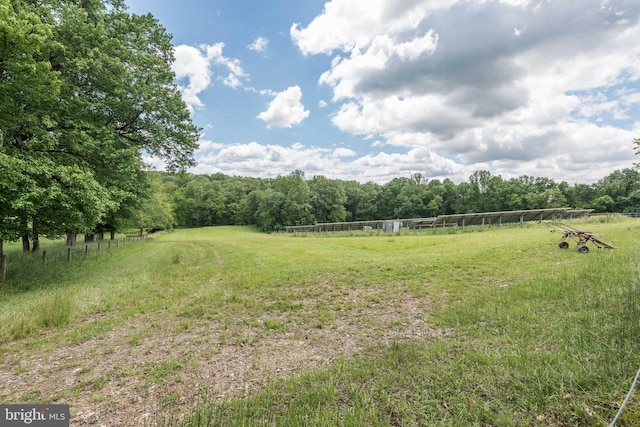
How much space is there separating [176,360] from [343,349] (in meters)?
2.90

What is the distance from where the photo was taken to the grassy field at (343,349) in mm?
2969

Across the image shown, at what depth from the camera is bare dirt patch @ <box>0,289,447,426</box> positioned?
3535 mm

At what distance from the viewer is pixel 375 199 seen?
83812 mm

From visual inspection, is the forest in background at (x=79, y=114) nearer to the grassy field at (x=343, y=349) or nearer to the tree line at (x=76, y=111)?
the tree line at (x=76, y=111)

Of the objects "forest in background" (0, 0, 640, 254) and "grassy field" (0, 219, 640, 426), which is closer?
"grassy field" (0, 219, 640, 426)

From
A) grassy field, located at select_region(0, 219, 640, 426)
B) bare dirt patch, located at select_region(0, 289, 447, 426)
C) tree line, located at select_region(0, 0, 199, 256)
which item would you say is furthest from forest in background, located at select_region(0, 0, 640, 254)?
bare dirt patch, located at select_region(0, 289, 447, 426)

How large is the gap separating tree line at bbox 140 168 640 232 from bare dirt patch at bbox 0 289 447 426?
6118 centimetres

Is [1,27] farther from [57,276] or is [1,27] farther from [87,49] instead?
[57,276]

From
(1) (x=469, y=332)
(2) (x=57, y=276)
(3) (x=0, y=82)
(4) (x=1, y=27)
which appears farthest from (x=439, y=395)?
(2) (x=57, y=276)

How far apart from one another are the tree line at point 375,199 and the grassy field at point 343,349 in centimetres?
5934

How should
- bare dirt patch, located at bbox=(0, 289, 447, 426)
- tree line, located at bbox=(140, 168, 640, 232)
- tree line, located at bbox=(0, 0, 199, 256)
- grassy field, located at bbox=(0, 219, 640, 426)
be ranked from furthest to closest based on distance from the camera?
1. tree line, located at bbox=(140, 168, 640, 232)
2. tree line, located at bbox=(0, 0, 199, 256)
3. bare dirt patch, located at bbox=(0, 289, 447, 426)
4. grassy field, located at bbox=(0, 219, 640, 426)

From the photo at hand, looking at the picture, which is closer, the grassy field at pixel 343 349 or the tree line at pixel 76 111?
the grassy field at pixel 343 349

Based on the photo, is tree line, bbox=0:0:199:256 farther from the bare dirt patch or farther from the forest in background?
the bare dirt patch

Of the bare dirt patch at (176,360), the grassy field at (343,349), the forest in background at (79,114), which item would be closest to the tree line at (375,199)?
the forest in background at (79,114)
